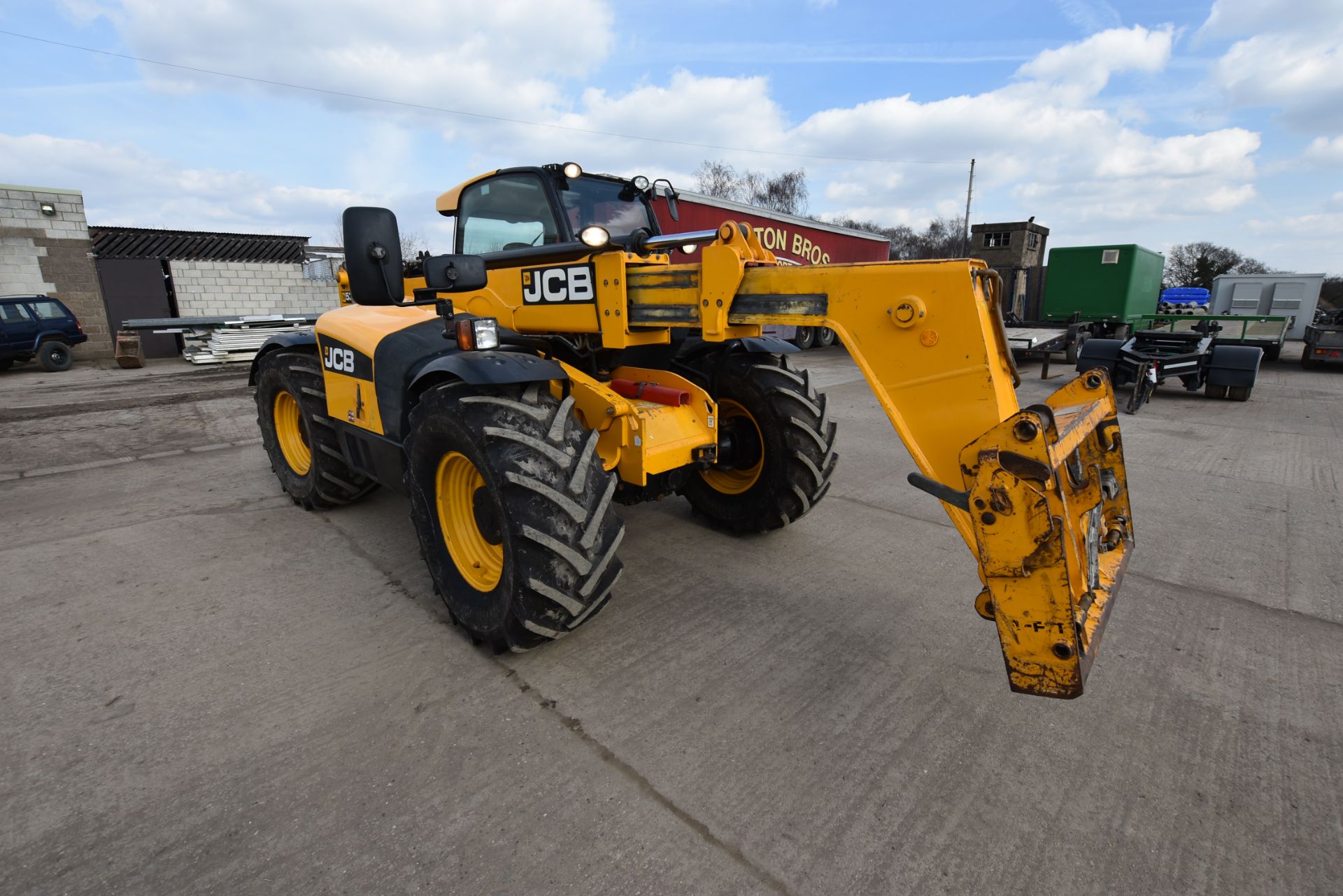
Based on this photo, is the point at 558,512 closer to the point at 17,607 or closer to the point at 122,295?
the point at 17,607

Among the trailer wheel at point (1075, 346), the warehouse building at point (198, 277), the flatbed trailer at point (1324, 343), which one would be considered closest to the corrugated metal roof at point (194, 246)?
the warehouse building at point (198, 277)

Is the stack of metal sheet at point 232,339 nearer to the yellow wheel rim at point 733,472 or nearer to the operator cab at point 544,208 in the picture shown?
the operator cab at point 544,208

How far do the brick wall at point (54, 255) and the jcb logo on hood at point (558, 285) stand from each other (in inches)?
678

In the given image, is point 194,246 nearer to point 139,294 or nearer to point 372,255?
point 139,294

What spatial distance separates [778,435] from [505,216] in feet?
6.60

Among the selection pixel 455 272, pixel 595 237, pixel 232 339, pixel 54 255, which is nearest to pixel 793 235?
pixel 232 339

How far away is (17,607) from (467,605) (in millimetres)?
2428

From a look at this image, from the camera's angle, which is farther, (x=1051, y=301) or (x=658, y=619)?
(x=1051, y=301)

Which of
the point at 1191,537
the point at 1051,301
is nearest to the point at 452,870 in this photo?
the point at 1191,537

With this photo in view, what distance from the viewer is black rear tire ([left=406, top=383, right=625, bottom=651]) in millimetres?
2500

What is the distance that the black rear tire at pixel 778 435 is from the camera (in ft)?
12.1

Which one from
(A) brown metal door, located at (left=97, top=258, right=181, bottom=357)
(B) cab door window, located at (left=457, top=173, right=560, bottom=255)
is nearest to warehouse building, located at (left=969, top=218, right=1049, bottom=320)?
(B) cab door window, located at (left=457, top=173, right=560, bottom=255)

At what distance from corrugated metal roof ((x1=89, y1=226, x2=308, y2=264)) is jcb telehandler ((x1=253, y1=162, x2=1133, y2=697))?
1658 cm

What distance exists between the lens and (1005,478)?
1911 mm
